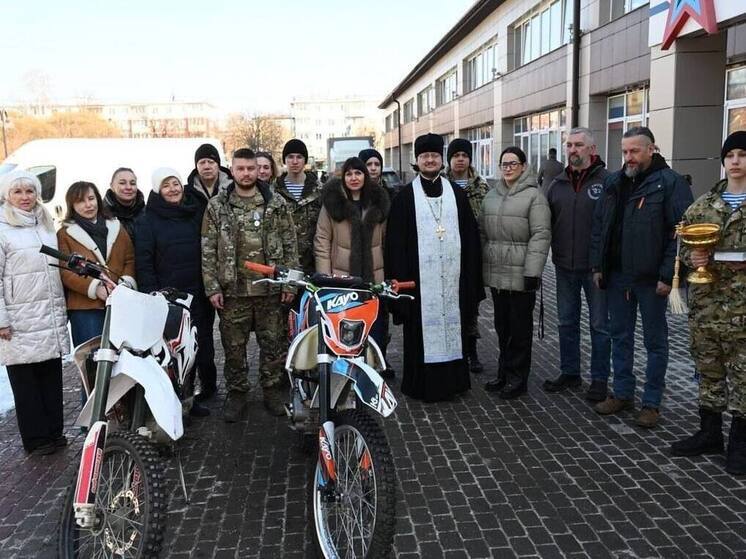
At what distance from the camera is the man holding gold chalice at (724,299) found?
3.91m

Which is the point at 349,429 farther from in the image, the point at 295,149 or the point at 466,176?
the point at 295,149

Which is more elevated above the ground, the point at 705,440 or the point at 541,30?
the point at 541,30

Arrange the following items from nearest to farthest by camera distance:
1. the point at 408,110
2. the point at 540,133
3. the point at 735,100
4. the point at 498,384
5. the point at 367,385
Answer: the point at 367,385, the point at 498,384, the point at 735,100, the point at 540,133, the point at 408,110

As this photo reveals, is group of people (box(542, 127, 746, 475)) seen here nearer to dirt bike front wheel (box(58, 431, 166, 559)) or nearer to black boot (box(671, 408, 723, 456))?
black boot (box(671, 408, 723, 456))

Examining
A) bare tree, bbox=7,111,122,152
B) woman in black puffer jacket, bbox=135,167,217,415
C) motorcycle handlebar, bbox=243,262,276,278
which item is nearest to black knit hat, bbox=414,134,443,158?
woman in black puffer jacket, bbox=135,167,217,415

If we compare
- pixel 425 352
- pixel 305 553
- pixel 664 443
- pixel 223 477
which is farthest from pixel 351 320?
pixel 664 443

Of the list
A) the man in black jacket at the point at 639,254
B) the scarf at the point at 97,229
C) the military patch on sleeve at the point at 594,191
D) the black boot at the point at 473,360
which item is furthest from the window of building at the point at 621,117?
Answer: the scarf at the point at 97,229

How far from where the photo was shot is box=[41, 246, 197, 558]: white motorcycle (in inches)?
109

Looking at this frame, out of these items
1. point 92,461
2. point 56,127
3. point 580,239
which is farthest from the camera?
point 56,127

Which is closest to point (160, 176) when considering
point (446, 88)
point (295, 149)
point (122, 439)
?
point (295, 149)

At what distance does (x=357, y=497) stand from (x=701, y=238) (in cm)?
258

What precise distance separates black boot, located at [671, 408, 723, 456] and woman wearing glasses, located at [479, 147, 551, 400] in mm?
1458

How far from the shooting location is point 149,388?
3.09m

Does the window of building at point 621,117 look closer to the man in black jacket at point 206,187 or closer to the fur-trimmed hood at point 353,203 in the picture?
the fur-trimmed hood at point 353,203
